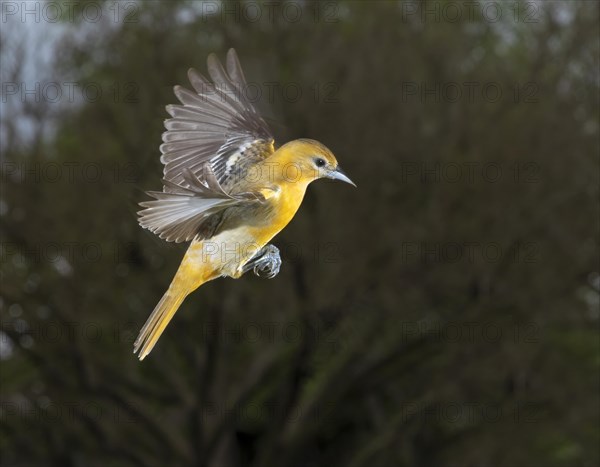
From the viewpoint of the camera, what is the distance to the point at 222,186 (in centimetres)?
365

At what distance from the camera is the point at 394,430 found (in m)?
17.6

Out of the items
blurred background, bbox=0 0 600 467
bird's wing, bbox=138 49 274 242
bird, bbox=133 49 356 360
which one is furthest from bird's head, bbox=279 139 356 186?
blurred background, bbox=0 0 600 467

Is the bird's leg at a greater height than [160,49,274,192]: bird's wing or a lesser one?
lesser

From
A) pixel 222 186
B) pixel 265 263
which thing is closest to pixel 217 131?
pixel 222 186

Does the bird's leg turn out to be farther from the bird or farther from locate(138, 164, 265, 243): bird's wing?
locate(138, 164, 265, 243): bird's wing

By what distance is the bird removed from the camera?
288cm

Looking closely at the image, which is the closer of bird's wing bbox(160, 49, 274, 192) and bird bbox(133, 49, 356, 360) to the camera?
bird bbox(133, 49, 356, 360)

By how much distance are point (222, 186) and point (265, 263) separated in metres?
0.39

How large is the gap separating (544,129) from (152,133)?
19.3 ft

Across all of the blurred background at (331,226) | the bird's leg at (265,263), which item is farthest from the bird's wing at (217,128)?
the blurred background at (331,226)

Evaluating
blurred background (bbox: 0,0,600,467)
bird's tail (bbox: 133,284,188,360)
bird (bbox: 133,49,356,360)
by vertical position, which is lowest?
blurred background (bbox: 0,0,600,467)

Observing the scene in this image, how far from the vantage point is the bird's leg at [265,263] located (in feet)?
10.9

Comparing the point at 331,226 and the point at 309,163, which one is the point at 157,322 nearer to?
the point at 309,163

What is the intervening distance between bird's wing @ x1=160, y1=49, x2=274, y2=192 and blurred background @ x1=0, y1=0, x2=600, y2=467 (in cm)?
1005
